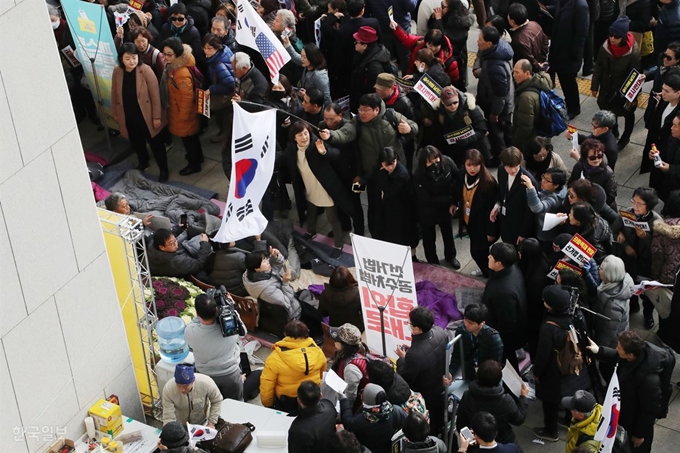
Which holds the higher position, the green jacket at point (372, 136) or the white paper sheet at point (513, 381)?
the green jacket at point (372, 136)

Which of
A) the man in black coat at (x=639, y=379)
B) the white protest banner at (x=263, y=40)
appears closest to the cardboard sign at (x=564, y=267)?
the man in black coat at (x=639, y=379)

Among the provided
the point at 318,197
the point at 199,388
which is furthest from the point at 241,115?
the point at 199,388

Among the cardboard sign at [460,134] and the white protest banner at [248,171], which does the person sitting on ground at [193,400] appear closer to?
the white protest banner at [248,171]

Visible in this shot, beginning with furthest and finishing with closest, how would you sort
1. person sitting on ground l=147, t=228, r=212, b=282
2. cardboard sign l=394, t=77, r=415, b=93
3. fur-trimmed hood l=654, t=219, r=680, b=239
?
cardboard sign l=394, t=77, r=415, b=93 < person sitting on ground l=147, t=228, r=212, b=282 < fur-trimmed hood l=654, t=219, r=680, b=239

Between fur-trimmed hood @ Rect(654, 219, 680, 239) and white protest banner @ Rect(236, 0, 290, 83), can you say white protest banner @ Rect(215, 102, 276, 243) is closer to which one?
white protest banner @ Rect(236, 0, 290, 83)

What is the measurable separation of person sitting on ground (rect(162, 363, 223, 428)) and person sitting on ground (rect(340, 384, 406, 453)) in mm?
1277

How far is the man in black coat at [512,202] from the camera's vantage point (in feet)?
35.9

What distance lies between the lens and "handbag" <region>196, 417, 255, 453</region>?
895 centimetres

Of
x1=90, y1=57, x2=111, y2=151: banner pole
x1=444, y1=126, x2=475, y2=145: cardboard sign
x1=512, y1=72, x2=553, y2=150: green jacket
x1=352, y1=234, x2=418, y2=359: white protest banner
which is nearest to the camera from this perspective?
x1=352, y1=234, x2=418, y2=359: white protest banner

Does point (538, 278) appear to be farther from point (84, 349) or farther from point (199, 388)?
point (84, 349)

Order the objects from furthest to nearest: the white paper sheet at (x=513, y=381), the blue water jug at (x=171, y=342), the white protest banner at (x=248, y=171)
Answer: the white protest banner at (x=248, y=171), the blue water jug at (x=171, y=342), the white paper sheet at (x=513, y=381)

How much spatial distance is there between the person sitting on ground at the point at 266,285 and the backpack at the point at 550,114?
368 centimetres

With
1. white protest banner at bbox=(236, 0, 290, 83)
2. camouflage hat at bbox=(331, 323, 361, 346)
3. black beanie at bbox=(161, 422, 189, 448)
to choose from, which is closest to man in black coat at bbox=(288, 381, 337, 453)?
camouflage hat at bbox=(331, 323, 361, 346)

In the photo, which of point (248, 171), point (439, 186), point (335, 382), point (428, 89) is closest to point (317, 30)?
point (428, 89)
